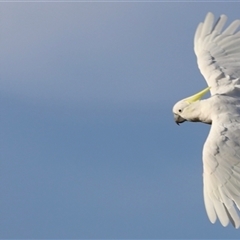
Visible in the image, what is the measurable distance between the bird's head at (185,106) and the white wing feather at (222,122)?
168 mm

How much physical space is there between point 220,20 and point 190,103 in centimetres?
127

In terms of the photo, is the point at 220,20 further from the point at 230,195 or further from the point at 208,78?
the point at 230,195

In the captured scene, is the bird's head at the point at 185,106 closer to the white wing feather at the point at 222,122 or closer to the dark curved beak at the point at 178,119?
the dark curved beak at the point at 178,119

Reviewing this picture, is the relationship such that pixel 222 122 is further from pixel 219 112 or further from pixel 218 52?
pixel 218 52

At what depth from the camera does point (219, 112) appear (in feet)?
24.7

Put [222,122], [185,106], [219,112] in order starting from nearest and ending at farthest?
[222,122] → [219,112] → [185,106]

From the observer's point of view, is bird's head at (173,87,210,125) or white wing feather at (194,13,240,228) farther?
bird's head at (173,87,210,125)

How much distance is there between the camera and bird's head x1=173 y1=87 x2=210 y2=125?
8078 millimetres

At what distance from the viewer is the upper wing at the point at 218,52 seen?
818 cm

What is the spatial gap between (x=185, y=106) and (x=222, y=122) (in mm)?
904

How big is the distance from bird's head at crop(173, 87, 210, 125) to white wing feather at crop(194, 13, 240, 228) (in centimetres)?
17

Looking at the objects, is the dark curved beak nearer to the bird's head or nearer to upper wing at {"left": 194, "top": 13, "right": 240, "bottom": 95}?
the bird's head

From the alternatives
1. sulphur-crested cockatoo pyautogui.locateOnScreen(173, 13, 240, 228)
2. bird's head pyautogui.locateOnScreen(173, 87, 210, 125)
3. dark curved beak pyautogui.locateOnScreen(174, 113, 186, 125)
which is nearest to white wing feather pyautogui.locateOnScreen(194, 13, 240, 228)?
sulphur-crested cockatoo pyautogui.locateOnScreen(173, 13, 240, 228)

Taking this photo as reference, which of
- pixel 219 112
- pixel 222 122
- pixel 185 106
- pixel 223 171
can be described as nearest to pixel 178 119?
pixel 185 106
